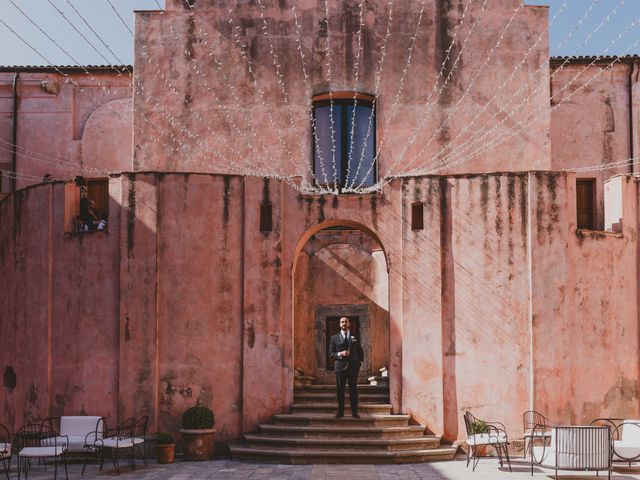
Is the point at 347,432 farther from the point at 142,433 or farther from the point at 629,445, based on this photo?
the point at 629,445

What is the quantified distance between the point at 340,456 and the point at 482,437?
2.37 metres

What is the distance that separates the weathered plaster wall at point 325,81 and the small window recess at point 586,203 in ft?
6.44

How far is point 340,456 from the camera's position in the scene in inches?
570

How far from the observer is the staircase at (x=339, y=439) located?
14523 millimetres

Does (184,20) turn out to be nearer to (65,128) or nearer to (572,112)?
(65,128)

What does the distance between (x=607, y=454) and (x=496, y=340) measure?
361 centimetres

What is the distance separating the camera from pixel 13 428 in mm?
16391

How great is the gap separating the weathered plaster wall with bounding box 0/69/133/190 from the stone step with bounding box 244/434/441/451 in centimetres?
965

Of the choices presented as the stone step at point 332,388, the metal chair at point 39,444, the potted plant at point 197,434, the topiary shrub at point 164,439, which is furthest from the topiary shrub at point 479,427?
the metal chair at point 39,444

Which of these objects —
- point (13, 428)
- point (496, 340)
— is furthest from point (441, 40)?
point (13, 428)

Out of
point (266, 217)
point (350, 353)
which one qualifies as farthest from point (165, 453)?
point (266, 217)

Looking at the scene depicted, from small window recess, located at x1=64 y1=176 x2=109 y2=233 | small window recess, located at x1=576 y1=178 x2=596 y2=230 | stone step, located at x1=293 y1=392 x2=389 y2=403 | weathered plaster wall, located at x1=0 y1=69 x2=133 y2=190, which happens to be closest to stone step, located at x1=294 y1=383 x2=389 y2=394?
stone step, located at x1=293 y1=392 x2=389 y2=403

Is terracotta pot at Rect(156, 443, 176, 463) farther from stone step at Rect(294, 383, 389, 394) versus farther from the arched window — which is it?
the arched window

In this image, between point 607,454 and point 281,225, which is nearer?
point 607,454
